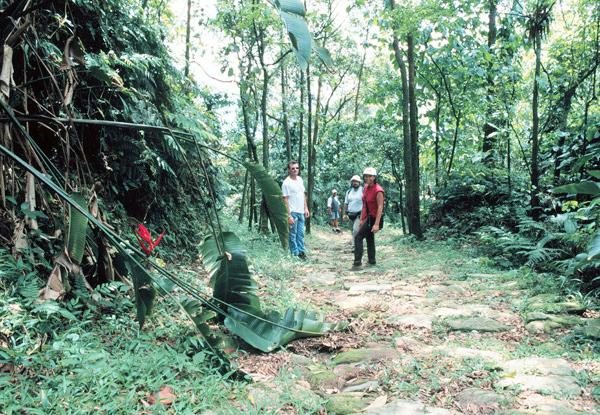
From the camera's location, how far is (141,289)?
235cm


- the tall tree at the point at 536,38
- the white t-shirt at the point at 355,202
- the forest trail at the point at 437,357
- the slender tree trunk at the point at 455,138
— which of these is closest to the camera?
the forest trail at the point at 437,357

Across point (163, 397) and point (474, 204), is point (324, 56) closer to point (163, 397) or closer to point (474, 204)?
Result: point (163, 397)

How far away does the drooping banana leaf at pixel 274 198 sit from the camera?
258 cm

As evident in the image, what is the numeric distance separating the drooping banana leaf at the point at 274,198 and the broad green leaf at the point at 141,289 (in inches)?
31.7

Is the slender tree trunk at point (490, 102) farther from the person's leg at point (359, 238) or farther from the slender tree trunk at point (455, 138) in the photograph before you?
the person's leg at point (359, 238)

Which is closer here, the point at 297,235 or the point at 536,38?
the point at 536,38

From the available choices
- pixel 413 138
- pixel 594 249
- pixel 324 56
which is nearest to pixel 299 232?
pixel 413 138

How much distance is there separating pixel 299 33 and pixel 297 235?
6.19 metres

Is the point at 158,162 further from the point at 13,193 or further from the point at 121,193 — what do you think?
the point at 13,193

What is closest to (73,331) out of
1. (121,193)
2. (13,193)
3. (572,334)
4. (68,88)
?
(13,193)

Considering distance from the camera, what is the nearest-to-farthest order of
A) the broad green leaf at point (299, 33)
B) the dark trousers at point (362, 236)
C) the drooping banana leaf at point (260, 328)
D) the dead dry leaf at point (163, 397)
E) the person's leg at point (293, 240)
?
the broad green leaf at point (299, 33)
the dead dry leaf at point (163, 397)
the drooping banana leaf at point (260, 328)
the dark trousers at point (362, 236)
the person's leg at point (293, 240)

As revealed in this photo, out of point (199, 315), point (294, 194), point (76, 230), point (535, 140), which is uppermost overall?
point (535, 140)

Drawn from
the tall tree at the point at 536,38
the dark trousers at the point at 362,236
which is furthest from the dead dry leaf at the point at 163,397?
the tall tree at the point at 536,38

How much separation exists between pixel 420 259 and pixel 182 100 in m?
4.57
